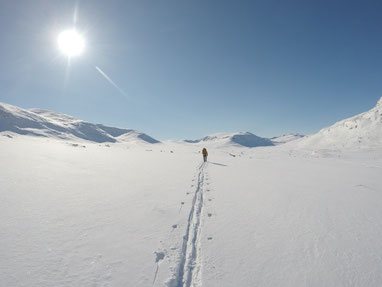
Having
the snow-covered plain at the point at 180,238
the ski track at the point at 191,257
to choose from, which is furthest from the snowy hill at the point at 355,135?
the ski track at the point at 191,257

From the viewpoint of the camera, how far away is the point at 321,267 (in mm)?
4055

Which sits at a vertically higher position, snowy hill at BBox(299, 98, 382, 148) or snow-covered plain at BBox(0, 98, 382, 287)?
snowy hill at BBox(299, 98, 382, 148)

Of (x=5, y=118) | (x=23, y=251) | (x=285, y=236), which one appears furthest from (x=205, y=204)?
(x=5, y=118)

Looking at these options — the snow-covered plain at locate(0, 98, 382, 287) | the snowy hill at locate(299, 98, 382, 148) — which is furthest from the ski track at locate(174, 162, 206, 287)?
the snowy hill at locate(299, 98, 382, 148)

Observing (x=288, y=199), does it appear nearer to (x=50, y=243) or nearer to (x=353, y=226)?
(x=353, y=226)

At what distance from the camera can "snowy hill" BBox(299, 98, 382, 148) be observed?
89250mm

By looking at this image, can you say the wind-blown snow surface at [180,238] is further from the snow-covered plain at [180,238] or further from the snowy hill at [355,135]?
the snowy hill at [355,135]

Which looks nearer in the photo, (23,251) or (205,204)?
(23,251)

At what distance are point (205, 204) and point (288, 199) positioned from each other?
4.07 meters

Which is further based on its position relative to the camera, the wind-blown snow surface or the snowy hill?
the snowy hill

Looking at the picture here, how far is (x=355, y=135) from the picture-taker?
10044 cm

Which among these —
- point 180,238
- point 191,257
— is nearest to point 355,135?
point 180,238

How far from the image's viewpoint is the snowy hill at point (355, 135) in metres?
89.2

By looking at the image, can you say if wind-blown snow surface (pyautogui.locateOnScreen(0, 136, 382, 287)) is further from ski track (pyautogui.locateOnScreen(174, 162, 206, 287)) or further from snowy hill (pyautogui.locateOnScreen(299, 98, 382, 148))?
snowy hill (pyautogui.locateOnScreen(299, 98, 382, 148))
